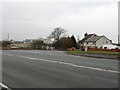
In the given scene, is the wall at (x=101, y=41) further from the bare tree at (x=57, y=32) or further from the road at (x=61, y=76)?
the road at (x=61, y=76)

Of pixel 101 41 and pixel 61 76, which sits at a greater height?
pixel 101 41

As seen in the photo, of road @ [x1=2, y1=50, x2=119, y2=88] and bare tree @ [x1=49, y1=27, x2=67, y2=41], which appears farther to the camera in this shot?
bare tree @ [x1=49, y1=27, x2=67, y2=41]

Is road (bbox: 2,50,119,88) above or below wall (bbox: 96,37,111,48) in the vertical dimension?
below

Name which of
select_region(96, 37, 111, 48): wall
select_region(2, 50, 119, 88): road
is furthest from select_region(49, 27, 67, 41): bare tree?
select_region(2, 50, 119, 88): road

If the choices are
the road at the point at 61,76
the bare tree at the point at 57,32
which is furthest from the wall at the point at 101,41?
the road at the point at 61,76

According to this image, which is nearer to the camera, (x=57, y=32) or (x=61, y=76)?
(x=61, y=76)

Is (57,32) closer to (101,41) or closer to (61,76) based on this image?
(101,41)

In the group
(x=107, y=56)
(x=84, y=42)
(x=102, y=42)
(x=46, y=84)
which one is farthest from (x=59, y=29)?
(x=46, y=84)

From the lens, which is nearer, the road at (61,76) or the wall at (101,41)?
the road at (61,76)

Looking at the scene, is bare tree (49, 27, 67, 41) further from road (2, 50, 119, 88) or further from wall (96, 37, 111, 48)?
road (2, 50, 119, 88)

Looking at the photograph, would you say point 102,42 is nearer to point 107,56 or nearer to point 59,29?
point 59,29

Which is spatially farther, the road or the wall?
the wall

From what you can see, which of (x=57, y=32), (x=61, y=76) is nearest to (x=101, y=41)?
(x=57, y=32)

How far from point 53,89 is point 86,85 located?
1.26 m
